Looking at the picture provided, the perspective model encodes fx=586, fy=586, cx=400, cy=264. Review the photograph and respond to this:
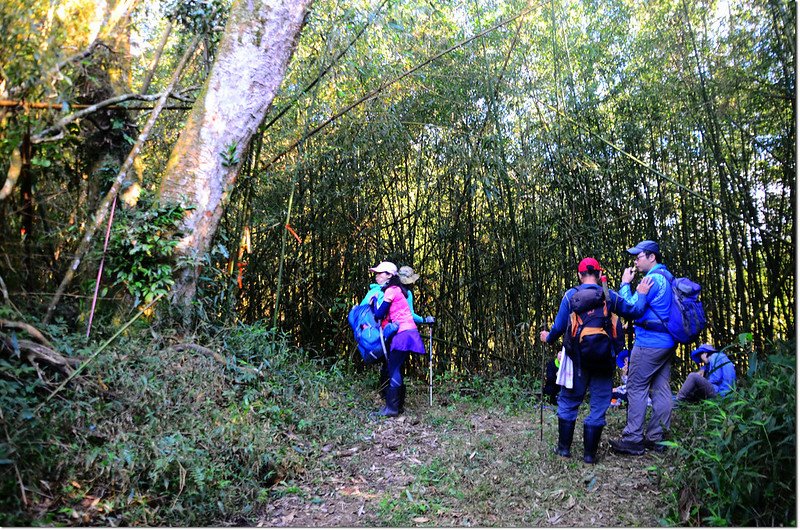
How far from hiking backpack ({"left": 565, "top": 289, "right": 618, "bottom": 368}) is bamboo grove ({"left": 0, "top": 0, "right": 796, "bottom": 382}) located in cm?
185

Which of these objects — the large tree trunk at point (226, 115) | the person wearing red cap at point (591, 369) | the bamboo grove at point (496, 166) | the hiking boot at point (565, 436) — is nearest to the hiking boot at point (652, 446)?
the person wearing red cap at point (591, 369)

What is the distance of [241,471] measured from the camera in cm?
298

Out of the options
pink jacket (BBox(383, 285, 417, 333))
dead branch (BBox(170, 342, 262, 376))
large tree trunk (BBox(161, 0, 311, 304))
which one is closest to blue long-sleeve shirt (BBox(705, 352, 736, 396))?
pink jacket (BBox(383, 285, 417, 333))

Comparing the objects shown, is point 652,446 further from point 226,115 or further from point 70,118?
point 70,118

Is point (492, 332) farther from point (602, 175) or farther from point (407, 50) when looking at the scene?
point (407, 50)

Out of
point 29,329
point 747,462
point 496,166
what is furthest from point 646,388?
point 29,329

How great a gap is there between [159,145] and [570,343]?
3.86 m

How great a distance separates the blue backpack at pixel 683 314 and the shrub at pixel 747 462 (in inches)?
26.7

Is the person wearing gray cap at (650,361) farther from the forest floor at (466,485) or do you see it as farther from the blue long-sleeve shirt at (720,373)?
the blue long-sleeve shirt at (720,373)

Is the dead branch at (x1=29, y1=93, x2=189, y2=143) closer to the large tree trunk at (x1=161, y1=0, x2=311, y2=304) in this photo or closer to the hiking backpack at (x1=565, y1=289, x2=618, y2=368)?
the large tree trunk at (x1=161, y1=0, x2=311, y2=304)

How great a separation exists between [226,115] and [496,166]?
237 centimetres

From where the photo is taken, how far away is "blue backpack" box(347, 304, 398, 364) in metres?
4.67

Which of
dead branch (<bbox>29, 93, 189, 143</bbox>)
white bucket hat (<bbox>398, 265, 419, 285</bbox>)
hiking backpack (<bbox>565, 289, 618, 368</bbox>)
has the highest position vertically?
dead branch (<bbox>29, 93, 189, 143</bbox>)

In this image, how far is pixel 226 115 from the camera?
4.18 metres
